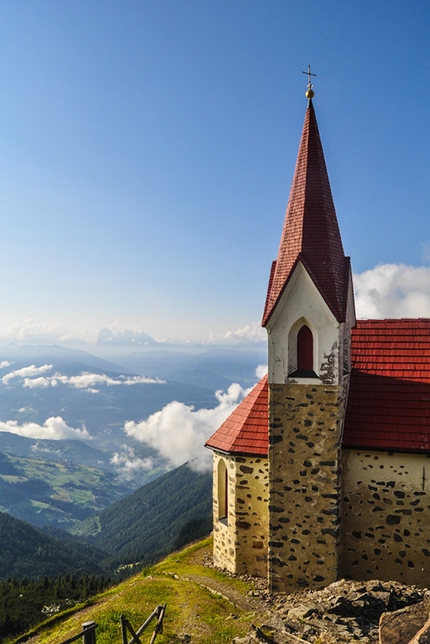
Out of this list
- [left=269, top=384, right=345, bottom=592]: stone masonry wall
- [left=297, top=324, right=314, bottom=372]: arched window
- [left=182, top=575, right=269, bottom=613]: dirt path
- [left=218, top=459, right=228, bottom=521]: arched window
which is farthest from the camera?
[left=218, top=459, right=228, bottom=521]: arched window

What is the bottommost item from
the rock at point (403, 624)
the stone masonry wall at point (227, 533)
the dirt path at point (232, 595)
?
the dirt path at point (232, 595)

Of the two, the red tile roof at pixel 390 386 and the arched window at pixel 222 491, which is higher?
the red tile roof at pixel 390 386

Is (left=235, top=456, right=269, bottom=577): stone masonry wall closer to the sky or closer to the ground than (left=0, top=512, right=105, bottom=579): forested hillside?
closer to the sky

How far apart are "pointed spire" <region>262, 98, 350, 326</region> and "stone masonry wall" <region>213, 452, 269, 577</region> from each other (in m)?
6.80

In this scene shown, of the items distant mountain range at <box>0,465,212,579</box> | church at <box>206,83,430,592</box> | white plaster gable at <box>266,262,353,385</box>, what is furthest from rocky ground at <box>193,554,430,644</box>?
distant mountain range at <box>0,465,212,579</box>

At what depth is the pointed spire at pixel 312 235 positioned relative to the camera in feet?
57.5

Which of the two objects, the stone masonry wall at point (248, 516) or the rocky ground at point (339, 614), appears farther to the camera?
the stone masonry wall at point (248, 516)

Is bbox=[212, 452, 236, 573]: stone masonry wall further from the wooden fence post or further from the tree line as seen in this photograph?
the tree line

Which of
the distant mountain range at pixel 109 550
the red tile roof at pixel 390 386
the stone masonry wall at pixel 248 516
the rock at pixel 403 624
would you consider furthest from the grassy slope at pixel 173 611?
the distant mountain range at pixel 109 550

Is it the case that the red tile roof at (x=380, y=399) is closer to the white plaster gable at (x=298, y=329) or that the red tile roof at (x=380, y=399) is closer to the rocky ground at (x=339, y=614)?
the white plaster gable at (x=298, y=329)

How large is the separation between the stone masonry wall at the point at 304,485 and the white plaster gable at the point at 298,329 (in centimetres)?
60

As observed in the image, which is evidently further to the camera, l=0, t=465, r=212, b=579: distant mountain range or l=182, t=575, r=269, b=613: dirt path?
l=0, t=465, r=212, b=579: distant mountain range

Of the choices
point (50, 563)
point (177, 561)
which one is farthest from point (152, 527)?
point (177, 561)

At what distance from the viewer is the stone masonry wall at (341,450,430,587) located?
17.3 metres
